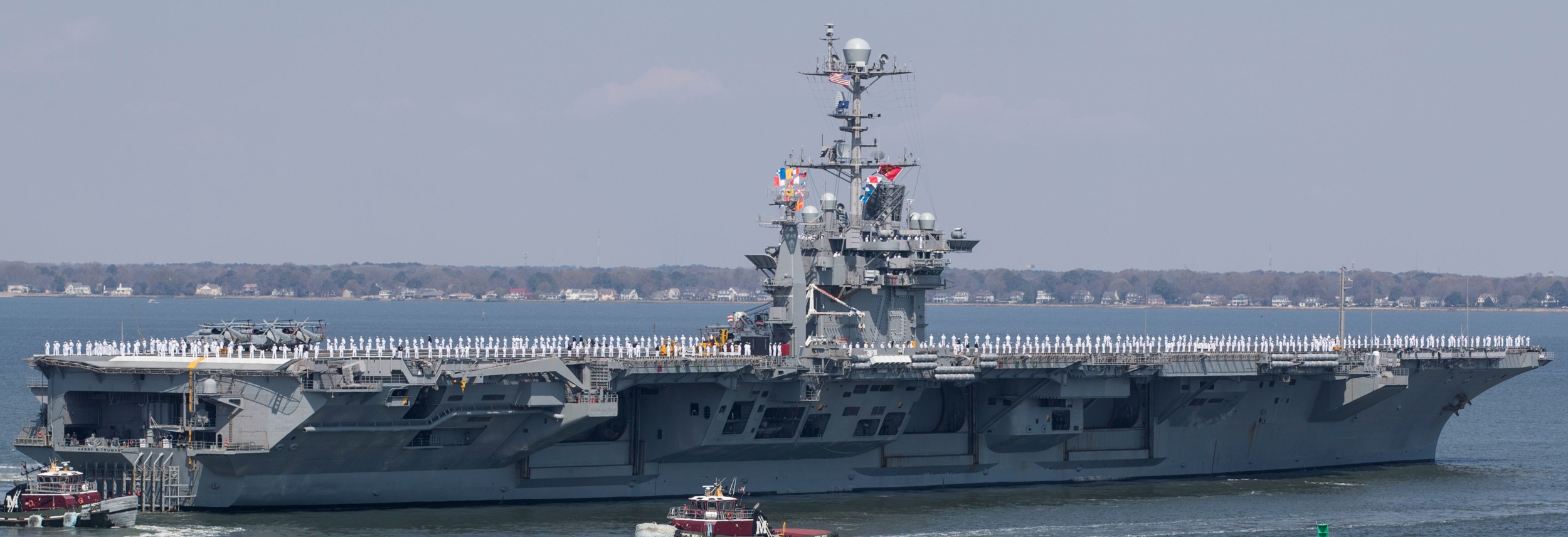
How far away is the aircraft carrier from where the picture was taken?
117 ft

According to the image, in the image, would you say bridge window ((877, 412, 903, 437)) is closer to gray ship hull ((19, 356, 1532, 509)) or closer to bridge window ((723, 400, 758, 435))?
gray ship hull ((19, 356, 1532, 509))

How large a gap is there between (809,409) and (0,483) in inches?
669

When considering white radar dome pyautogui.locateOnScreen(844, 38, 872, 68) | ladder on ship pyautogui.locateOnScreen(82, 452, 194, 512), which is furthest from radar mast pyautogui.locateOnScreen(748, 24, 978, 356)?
ladder on ship pyautogui.locateOnScreen(82, 452, 194, 512)

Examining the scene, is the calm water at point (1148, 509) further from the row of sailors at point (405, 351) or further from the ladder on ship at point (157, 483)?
the row of sailors at point (405, 351)

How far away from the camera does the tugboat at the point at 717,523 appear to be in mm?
33656

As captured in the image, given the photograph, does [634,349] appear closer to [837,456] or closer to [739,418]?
[739,418]

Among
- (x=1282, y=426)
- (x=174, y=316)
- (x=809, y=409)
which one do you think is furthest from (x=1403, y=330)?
(x=809, y=409)

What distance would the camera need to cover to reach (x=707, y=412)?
39094mm

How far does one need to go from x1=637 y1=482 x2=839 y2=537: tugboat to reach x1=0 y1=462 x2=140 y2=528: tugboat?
9.29 meters

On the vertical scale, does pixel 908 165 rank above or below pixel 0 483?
above

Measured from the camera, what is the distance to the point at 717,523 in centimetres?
3366

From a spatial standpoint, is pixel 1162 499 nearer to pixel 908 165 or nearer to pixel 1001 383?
pixel 1001 383

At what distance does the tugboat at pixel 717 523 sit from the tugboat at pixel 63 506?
9295 millimetres

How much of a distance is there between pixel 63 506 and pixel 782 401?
1394cm
